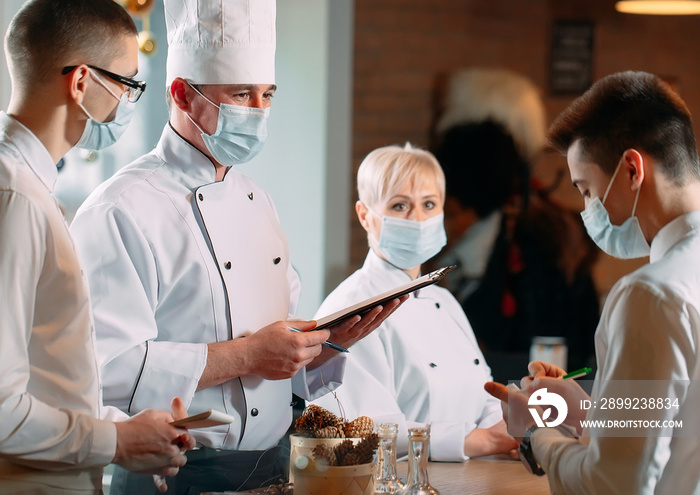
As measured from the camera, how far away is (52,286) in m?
1.40

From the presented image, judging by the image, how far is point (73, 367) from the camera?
4.69 ft

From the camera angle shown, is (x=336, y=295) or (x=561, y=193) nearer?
(x=336, y=295)

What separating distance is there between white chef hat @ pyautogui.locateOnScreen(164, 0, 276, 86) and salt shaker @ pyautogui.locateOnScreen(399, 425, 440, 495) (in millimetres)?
945

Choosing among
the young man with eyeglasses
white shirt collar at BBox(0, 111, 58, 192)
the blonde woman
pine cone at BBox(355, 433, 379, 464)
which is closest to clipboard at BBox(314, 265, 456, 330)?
pine cone at BBox(355, 433, 379, 464)

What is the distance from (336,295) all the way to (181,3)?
106 centimetres

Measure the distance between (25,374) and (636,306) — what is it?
1.01 metres

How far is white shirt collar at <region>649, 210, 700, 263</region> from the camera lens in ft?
4.76

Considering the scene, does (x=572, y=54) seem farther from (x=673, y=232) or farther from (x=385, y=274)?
(x=673, y=232)

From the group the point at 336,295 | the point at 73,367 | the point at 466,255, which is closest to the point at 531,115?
the point at 466,255

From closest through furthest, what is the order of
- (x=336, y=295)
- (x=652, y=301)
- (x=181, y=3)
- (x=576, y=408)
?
1. (x=652, y=301)
2. (x=576, y=408)
3. (x=181, y=3)
4. (x=336, y=295)

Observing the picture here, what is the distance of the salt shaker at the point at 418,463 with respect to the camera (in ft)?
5.37

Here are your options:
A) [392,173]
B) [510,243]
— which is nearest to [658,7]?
[510,243]

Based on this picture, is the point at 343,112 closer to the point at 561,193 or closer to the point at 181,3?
the point at 561,193
